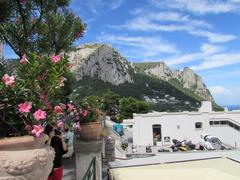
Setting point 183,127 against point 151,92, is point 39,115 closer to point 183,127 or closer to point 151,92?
point 183,127

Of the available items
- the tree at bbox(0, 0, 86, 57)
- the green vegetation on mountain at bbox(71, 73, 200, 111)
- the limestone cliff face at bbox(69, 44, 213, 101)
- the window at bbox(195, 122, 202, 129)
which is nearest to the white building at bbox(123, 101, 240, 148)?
the window at bbox(195, 122, 202, 129)

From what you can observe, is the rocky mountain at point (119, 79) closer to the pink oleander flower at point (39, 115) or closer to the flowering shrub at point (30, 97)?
the flowering shrub at point (30, 97)

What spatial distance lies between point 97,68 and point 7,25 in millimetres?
153361

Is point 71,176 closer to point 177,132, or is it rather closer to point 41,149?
point 41,149

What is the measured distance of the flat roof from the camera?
474 centimetres

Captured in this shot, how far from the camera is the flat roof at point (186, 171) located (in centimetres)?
474

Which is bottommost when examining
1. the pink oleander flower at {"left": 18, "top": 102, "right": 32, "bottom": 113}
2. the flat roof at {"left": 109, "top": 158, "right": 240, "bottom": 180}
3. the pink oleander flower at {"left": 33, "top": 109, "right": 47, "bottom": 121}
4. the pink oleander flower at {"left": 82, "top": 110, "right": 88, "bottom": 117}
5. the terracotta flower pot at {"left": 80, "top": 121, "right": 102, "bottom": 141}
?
the flat roof at {"left": 109, "top": 158, "right": 240, "bottom": 180}

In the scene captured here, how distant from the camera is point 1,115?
324cm

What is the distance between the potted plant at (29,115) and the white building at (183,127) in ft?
161

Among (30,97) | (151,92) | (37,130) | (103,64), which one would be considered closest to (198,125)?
(30,97)

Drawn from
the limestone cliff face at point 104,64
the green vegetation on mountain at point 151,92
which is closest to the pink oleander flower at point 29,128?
the green vegetation on mountain at point 151,92

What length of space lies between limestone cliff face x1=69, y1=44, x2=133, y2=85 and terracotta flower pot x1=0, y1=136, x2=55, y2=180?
5639 inches

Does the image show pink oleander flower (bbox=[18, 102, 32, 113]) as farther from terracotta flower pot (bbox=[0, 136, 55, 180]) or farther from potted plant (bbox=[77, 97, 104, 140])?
potted plant (bbox=[77, 97, 104, 140])

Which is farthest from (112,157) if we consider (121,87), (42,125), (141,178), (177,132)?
(121,87)
